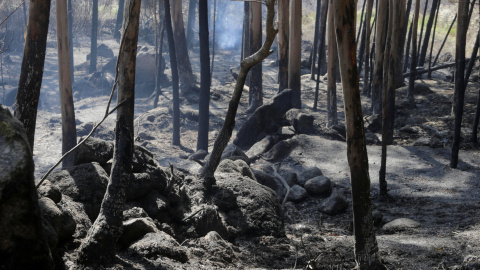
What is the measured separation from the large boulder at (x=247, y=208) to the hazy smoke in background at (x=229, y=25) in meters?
32.0

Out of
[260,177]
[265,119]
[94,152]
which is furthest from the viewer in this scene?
[265,119]

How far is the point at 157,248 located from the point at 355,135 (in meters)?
2.01

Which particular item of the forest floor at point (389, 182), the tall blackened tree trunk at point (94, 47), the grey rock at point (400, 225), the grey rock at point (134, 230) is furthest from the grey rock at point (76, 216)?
the tall blackened tree trunk at point (94, 47)

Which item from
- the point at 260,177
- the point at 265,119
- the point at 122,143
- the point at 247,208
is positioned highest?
the point at 122,143

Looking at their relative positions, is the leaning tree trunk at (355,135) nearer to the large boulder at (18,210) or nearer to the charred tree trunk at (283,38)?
the large boulder at (18,210)

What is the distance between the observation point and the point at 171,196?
6145 millimetres

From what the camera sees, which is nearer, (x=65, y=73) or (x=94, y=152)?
(x=94, y=152)

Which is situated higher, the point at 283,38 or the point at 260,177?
the point at 283,38

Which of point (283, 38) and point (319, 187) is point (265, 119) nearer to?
point (283, 38)

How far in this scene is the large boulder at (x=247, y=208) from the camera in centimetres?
650

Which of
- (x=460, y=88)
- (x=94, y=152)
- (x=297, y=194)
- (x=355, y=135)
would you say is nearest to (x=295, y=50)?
(x=460, y=88)

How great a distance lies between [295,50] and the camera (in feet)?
48.8

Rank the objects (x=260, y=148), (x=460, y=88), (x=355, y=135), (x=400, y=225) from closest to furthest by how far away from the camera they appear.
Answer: (x=355, y=135)
(x=400, y=225)
(x=460, y=88)
(x=260, y=148)

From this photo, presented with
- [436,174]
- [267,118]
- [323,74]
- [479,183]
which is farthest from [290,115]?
[323,74]
